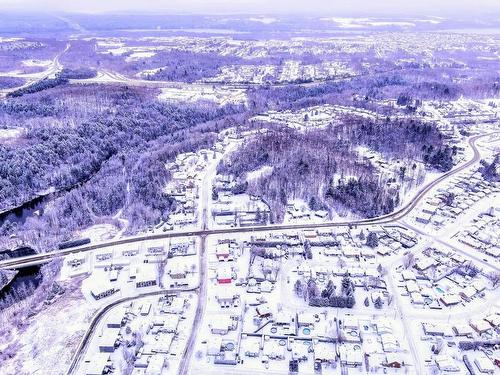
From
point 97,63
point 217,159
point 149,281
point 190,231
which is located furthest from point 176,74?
point 149,281

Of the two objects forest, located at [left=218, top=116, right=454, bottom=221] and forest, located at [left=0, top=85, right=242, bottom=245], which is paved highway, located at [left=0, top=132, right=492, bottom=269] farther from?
forest, located at [left=0, top=85, right=242, bottom=245]

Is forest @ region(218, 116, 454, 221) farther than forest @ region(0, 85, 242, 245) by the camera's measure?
No

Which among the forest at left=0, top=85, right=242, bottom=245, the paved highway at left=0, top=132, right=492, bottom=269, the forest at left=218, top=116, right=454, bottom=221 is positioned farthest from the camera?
the forest at left=0, top=85, right=242, bottom=245

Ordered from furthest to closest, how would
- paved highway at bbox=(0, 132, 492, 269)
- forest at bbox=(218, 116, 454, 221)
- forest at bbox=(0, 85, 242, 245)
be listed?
forest at bbox=(0, 85, 242, 245)
forest at bbox=(218, 116, 454, 221)
paved highway at bbox=(0, 132, 492, 269)

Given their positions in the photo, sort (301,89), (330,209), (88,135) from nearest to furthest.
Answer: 1. (330,209)
2. (88,135)
3. (301,89)

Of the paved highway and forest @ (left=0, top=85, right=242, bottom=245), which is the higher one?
forest @ (left=0, top=85, right=242, bottom=245)

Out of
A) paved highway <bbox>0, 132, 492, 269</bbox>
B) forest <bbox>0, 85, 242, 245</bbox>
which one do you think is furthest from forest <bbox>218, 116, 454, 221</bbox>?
forest <bbox>0, 85, 242, 245</bbox>

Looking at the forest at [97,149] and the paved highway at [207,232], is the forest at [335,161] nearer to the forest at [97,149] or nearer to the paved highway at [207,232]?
the paved highway at [207,232]

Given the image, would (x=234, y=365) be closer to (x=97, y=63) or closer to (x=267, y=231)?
(x=267, y=231)

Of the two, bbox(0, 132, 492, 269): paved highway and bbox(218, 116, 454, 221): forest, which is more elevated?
bbox(218, 116, 454, 221): forest

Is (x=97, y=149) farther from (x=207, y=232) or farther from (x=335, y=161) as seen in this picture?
(x=335, y=161)

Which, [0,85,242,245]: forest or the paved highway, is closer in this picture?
the paved highway
